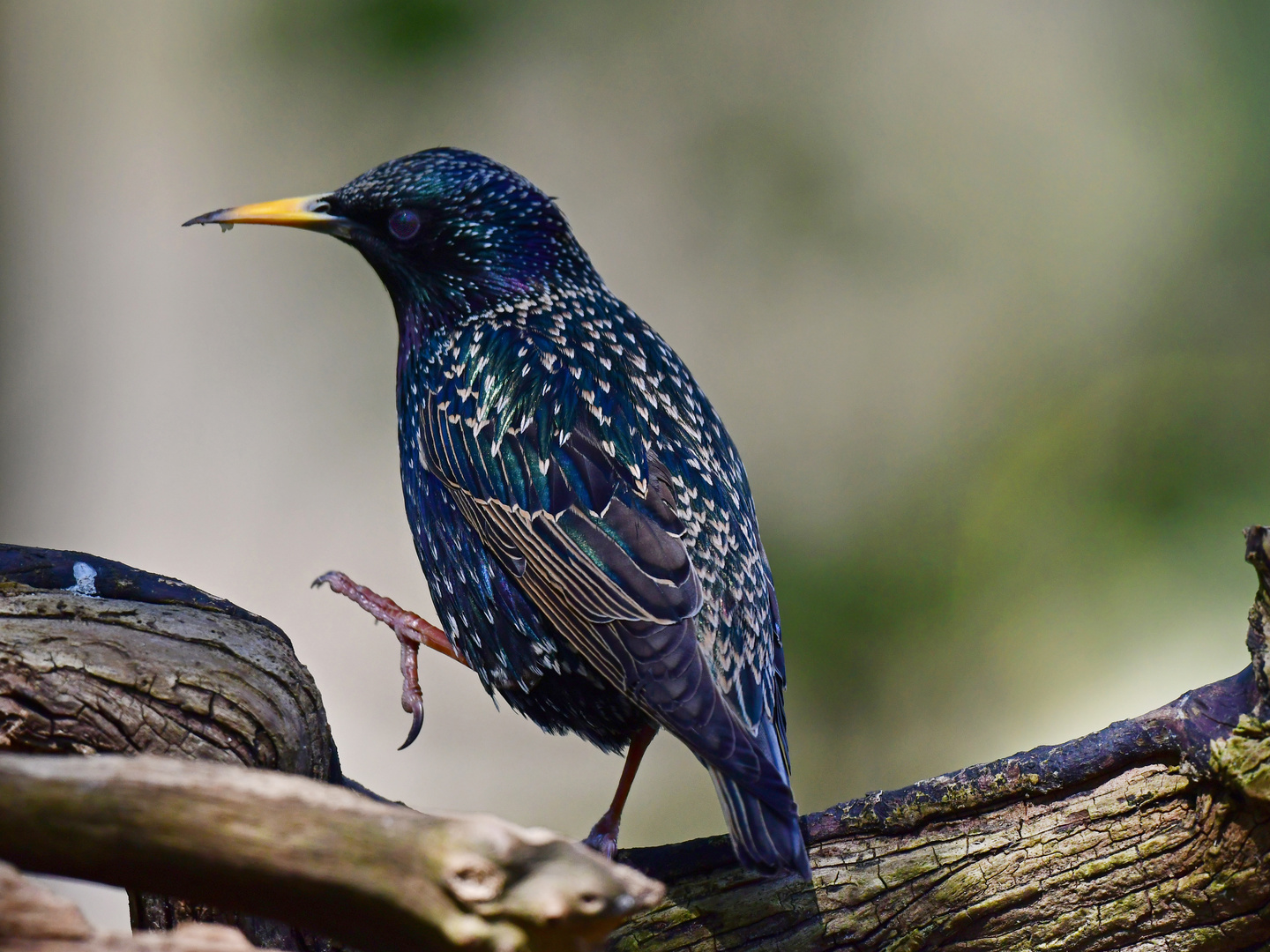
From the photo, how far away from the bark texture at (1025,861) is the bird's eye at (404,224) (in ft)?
4.09

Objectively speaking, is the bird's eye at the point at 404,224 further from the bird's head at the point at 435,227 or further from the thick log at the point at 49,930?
the thick log at the point at 49,930

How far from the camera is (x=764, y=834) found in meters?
1.90

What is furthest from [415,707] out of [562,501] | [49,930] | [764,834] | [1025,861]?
[49,930]

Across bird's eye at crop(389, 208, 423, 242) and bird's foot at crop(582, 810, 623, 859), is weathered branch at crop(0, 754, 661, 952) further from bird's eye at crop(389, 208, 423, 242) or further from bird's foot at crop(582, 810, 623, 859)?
bird's eye at crop(389, 208, 423, 242)

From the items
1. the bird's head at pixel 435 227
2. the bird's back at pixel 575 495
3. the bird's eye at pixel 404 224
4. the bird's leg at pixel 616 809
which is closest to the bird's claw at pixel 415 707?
the bird's back at pixel 575 495

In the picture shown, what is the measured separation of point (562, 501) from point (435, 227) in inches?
37.4

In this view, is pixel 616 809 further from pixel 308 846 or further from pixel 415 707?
pixel 308 846

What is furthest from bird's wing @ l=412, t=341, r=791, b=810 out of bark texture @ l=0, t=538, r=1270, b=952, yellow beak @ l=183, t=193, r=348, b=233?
yellow beak @ l=183, t=193, r=348, b=233

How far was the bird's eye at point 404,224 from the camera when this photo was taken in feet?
9.59

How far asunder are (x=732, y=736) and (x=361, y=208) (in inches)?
68.3

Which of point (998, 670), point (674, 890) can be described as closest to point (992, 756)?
point (998, 670)

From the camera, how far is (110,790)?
114 centimetres

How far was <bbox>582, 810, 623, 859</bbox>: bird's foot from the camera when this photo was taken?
95.4 inches

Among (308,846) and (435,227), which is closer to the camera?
(308,846)
